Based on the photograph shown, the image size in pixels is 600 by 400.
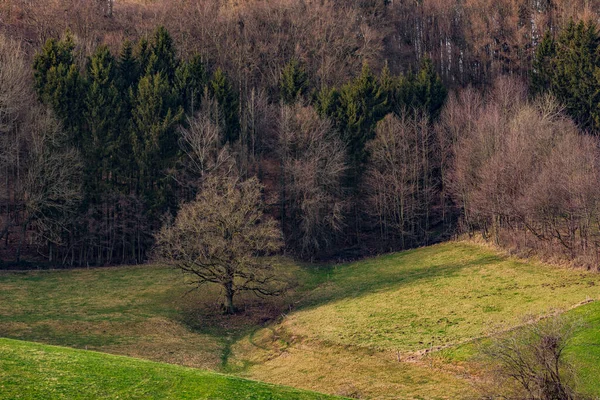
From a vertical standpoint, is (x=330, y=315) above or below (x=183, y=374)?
below

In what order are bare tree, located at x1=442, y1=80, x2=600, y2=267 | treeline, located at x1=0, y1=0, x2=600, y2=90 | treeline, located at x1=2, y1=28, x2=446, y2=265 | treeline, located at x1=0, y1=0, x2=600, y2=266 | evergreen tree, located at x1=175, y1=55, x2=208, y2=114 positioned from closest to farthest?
bare tree, located at x1=442, y1=80, x2=600, y2=267
treeline, located at x1=0, y1=0, x2=600, y2=266
treeline, located at x1=2, y1=28, x2=446, y2=265
evergreen tree, located at x1=175, y1=55, x2=208, y2=114
treeline, located at x1=0, y1=0, x2=600, y2=90

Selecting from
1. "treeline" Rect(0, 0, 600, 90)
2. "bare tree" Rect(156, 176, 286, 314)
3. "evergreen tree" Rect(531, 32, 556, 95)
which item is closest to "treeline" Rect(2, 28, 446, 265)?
"treeline" Rect(0, 0, 600, 90)

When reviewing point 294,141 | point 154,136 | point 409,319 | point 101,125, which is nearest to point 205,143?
point 154,136

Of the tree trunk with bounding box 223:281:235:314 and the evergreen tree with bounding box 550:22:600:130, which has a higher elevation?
the evergreen tree with bounding box 550:22:600:130

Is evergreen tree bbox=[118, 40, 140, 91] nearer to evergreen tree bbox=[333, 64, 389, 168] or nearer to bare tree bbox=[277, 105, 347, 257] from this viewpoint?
bare tree bbox=[277, 105, 347, 257]

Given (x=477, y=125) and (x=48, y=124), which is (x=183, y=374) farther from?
(x=477, y=125)

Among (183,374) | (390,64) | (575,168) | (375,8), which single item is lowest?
(183,374)

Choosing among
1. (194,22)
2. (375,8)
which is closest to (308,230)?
(194,22)
